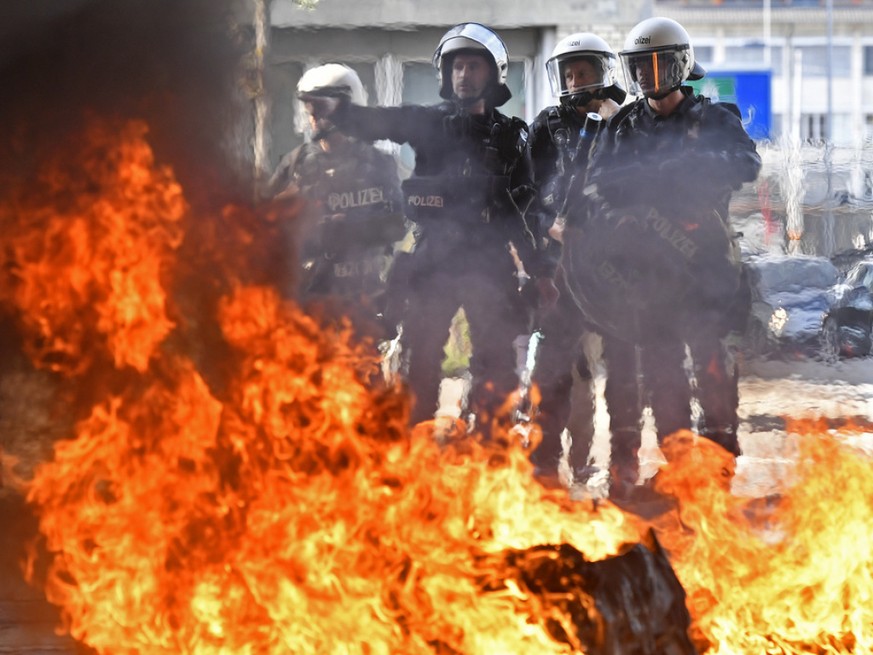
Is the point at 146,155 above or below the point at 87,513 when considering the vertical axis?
above

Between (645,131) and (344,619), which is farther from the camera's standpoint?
(645,131)

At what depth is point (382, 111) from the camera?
5.71 m

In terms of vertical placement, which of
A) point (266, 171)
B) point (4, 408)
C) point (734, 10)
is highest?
point (734, 10)

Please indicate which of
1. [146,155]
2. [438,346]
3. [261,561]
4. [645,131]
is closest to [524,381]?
[438,346]

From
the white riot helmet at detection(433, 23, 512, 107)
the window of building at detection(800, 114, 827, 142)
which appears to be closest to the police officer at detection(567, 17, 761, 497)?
the white riot helmet at detection(433, 23, 512, 107)

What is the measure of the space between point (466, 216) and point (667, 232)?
0.93m

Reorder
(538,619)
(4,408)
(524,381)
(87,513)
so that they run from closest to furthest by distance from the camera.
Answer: (538,619), (87,513), (4,408), (524,381)

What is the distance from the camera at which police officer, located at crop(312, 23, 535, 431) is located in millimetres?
5754

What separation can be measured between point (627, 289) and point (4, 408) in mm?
2607

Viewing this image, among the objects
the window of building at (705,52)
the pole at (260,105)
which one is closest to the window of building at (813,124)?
the window of building at (705,52)

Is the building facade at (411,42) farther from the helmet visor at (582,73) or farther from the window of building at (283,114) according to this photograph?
the helmet visor at (582,73)

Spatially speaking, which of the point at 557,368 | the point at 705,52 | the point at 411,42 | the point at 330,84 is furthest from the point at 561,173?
the point at 705,52

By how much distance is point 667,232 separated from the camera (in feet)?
17.6

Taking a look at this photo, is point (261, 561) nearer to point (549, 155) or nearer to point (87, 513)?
point (87, 513)
